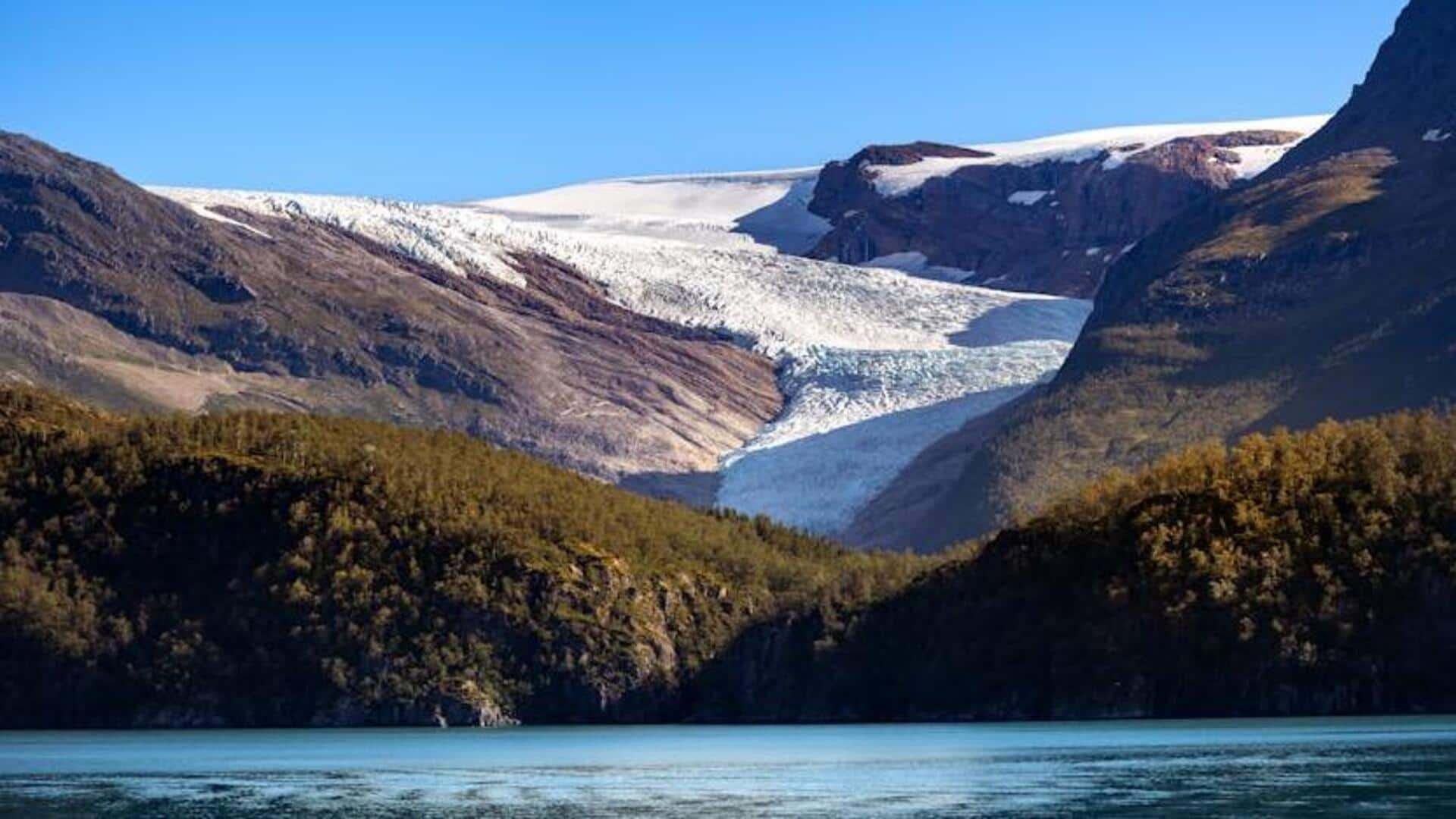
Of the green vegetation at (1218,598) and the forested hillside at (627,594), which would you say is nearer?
the green vegetation at (1218,598)

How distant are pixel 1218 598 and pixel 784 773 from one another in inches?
1536

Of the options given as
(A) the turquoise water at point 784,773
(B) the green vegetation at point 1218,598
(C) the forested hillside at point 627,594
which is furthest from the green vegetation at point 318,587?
(A) the turquoise water at point 784,773

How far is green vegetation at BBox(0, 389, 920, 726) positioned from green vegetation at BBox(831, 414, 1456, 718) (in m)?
11.3

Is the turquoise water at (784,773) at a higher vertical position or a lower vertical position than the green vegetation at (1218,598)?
lower

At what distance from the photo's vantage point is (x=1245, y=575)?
451 feet

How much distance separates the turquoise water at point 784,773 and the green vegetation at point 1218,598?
4396 millimetres

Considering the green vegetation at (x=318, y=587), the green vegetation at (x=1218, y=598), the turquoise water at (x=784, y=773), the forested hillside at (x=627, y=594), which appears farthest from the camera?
→ the green vegetation at (x=318, y=587)

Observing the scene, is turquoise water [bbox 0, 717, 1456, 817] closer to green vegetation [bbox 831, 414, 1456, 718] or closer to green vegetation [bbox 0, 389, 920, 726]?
green vegetation [bbox 831, 414, 1456, 718]

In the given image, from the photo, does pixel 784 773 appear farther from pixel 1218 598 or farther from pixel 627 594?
pixel 627 594

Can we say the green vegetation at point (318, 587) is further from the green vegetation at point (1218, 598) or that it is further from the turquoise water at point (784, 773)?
the turquoise water at point (784, 773)

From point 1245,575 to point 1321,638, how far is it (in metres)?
5.79

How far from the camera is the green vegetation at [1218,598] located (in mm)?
132625

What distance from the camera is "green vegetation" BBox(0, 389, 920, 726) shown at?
→ 15388 cm

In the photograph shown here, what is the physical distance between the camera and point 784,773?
4018 inches
